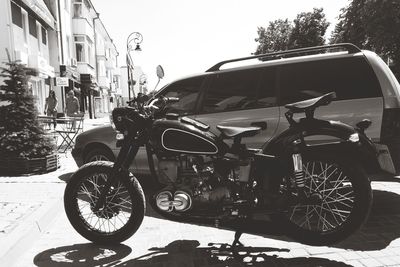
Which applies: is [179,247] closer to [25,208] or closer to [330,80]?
[25,208]

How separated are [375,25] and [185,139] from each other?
2468cm

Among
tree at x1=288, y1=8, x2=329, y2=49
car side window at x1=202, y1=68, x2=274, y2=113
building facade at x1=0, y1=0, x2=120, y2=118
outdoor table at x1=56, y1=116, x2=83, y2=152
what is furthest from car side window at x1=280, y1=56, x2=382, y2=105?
tree at x1=288, y1=8, x2=329, y2=49

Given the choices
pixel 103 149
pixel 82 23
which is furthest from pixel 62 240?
pixel 82 23

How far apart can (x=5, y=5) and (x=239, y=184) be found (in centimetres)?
1762

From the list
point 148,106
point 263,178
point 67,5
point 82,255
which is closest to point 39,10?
point 67,5

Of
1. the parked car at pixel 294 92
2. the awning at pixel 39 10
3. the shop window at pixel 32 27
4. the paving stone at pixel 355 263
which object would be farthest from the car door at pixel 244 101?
the shop window at pixel 32 27

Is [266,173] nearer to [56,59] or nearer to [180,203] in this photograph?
[180,203]

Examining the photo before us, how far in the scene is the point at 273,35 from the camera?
48.6 metres

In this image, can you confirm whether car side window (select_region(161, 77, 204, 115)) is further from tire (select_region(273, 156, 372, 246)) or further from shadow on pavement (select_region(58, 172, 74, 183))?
shadow on pavement (select_region(58, 172, 74, 183))

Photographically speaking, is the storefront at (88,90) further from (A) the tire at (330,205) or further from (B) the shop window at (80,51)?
(A) the tire at (330,205)

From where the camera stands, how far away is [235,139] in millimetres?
3320

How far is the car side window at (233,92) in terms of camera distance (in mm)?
5129

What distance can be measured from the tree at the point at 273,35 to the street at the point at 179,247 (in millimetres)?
44347

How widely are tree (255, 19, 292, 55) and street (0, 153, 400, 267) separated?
44.3m
